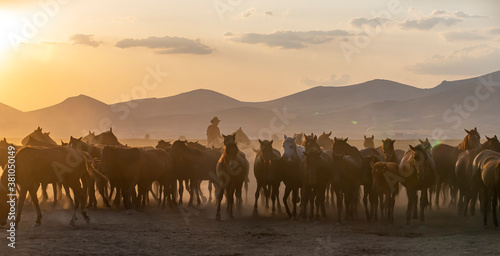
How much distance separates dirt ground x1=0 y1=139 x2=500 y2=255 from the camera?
507 inches

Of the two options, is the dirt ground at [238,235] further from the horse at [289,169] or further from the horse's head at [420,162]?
the horse's head at [420,162]

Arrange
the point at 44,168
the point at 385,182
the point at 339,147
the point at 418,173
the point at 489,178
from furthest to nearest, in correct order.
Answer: the point at 339,147, the point at 385,182, the point at 418,173, the point at 489,178, the point at 44,168

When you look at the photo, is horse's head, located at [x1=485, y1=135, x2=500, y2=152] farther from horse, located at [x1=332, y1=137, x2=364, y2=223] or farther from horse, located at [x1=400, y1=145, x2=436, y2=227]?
horse, located at [x1=332, y1=137, x2=364, y2=223]

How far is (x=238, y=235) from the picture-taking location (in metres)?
15.1

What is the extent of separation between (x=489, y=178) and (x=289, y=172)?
5385mm

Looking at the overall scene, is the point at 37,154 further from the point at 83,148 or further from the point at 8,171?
the point at 83,148

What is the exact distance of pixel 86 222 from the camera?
15711mm

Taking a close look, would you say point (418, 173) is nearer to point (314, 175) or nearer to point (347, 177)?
point (347, 177)

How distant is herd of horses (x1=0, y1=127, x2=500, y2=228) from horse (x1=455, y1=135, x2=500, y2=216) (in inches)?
1.1

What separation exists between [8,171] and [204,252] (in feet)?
16.6

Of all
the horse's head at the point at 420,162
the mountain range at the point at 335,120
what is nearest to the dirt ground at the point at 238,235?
the horse's head at the point at 420,162

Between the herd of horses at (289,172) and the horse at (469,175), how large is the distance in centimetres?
3

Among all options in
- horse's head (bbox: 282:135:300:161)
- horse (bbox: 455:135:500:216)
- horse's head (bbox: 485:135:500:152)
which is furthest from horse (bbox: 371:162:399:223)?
horse's head (bbox: 485:135:500:152)

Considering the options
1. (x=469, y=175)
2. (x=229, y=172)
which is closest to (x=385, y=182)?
(x=469, y=175)
